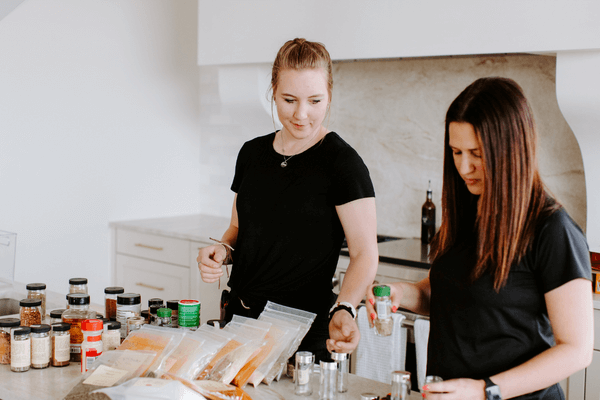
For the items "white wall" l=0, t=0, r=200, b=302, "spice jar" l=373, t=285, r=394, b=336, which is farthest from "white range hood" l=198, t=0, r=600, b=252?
"spice jar" l=373, t=285, r=394, b=336

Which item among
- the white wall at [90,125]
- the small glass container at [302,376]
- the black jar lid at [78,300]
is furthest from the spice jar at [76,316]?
the white wall at [90,125]

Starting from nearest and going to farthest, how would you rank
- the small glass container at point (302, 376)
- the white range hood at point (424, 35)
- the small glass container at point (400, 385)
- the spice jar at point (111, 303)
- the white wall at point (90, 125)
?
1. the small glass container at point (400, 385)
2. the small glass container at point (302, 376)
3. the spice jar at point (111, 303)
4. the white range hood at point (424, 35)
5. the white wall at point (90, 125)

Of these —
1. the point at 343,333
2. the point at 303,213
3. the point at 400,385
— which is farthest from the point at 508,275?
the point at 303,213

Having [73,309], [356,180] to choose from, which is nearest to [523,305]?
[356,180]

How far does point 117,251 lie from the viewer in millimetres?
3727

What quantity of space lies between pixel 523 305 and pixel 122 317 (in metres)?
1.02

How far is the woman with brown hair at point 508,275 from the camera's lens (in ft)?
3.55

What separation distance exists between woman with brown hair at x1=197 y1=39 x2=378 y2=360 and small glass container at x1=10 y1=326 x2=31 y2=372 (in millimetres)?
480

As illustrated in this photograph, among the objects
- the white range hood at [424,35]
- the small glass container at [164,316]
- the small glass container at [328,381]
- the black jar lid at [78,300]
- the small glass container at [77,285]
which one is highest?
the white range hood at [424,35]

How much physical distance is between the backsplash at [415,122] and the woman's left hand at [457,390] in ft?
5.98

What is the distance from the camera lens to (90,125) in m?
3.55

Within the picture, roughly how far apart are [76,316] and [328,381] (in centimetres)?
73

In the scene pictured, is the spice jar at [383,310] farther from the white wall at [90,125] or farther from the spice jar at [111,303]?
the white wall at [90,125]

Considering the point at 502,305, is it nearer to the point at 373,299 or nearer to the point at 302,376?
the point at 373,299
